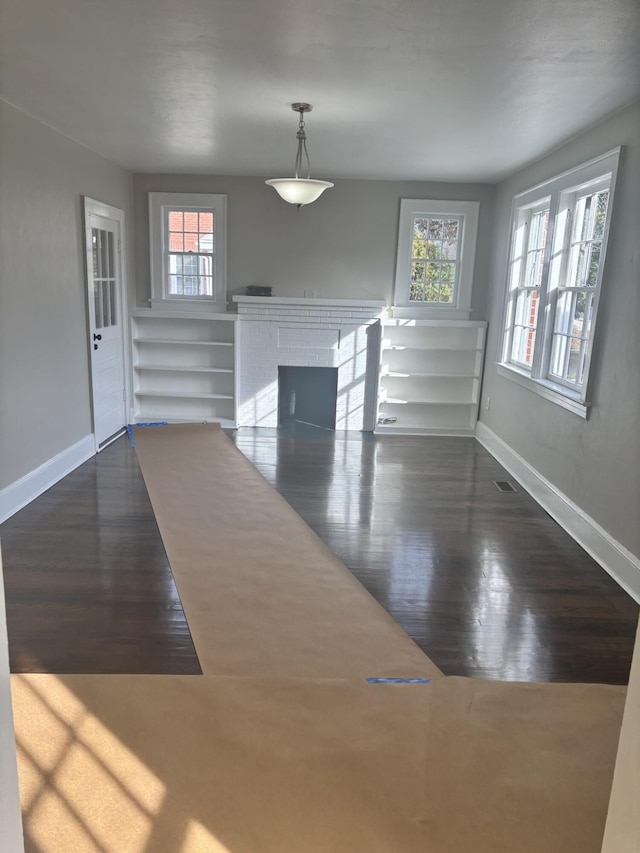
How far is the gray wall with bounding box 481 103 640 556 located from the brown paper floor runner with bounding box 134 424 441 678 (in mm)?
1596

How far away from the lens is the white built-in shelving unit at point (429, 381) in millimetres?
6680

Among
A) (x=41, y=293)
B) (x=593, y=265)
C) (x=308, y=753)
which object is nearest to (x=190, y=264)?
(x=41, y=293)

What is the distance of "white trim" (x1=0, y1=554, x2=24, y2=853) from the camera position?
38.7 inches

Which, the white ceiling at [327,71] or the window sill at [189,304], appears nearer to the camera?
the white ceiling at [327,71]

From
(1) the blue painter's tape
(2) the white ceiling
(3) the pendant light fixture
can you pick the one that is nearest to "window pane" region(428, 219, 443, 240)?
(2) the white ceiling

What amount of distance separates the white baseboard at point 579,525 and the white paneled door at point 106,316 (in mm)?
3720

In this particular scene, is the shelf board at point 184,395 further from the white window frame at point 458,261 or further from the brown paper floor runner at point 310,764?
the brown paper floor runner at point 310,764

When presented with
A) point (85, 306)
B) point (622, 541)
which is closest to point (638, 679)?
point (622, 541)

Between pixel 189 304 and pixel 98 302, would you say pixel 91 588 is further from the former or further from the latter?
pixel 189 304

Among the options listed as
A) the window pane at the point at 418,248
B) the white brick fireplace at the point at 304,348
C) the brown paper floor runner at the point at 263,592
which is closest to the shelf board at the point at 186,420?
the white brick fireplace at the point at 304,348

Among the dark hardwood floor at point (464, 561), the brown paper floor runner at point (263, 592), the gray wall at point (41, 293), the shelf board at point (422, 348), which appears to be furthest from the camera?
the shelf board at point (422, 348)

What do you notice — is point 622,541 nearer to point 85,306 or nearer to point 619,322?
point 619,322

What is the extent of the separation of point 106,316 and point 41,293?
147cm

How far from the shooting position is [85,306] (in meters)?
5.27
